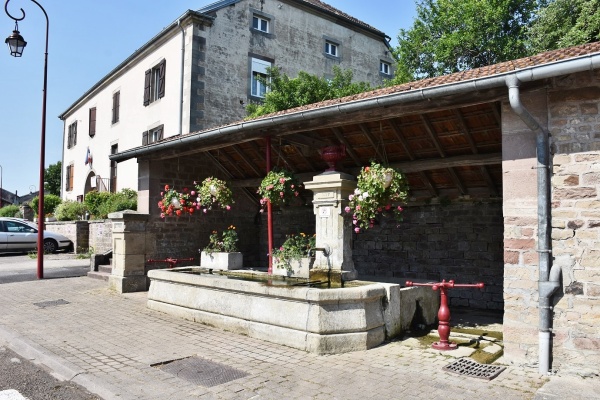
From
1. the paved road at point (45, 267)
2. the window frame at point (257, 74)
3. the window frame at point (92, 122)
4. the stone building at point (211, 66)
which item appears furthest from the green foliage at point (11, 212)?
the window frame at point (257, 74)

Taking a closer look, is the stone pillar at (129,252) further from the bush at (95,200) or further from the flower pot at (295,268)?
the bush at (95,200)

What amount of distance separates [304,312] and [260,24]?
1500 cm

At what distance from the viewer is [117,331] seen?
6234mm

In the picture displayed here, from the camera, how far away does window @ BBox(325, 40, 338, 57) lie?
20.1 m

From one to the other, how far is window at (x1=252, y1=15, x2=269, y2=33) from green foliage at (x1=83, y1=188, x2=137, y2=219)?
7.72m

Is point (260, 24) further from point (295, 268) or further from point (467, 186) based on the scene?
point (295, 268)

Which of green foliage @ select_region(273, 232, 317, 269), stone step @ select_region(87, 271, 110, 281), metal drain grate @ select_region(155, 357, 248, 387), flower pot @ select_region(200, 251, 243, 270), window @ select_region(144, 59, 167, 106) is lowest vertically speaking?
metal drain grate @ select_region(155, 357, 248, 387)

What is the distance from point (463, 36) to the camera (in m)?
17.3

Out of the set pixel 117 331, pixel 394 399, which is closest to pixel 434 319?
pixel 394 399

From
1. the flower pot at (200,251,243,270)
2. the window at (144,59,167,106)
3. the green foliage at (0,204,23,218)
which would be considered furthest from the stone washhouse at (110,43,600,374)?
the green foliage at (0,204,23,218)

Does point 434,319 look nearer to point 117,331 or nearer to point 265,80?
point 117,331

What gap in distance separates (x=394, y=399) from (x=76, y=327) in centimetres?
463

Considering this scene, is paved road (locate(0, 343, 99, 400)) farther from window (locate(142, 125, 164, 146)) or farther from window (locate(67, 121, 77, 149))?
window (locate(67, 121, 77, 149))

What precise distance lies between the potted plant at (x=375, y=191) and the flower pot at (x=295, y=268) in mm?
1212
